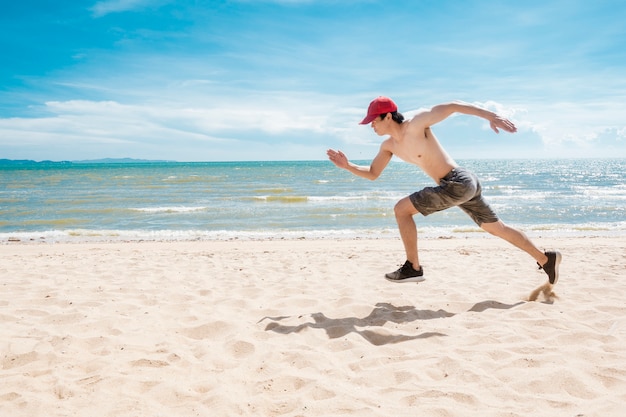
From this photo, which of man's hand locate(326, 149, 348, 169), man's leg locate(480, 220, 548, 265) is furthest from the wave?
man's leg locate(480, 220, 548, 265)

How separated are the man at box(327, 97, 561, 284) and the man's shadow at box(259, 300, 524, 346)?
0.41 metres

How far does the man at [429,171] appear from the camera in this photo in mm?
4082

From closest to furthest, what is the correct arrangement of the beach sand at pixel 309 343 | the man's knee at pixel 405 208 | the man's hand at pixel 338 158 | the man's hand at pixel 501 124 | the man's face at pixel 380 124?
the beach sand at pixel 309 343 < the man's hand at pixel 501 124 < the man's face at pixel 380 124 < the man's knee at pixel 405 208 < the man's hand at pixel 338 158

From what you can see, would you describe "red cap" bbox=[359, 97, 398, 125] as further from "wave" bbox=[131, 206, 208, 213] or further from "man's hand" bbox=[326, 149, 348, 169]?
"wave" bbox=[131, 206, 208, 213]

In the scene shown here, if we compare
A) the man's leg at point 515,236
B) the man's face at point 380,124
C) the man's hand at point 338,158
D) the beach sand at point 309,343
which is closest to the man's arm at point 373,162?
the man's hand at point 338,158

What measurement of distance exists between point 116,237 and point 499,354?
1052 centimetres

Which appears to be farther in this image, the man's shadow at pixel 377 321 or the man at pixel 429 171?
the man at pixel 429 171

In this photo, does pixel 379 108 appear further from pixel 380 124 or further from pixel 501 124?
pixel 501 124

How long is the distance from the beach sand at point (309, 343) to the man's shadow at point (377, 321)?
0.02 metres

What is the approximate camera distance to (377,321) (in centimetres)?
392

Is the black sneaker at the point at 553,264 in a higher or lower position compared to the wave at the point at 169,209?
higher

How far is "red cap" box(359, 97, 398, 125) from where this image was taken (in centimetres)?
416

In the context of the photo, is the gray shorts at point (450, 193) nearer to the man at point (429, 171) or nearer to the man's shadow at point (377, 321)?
the man at point (429, 171)

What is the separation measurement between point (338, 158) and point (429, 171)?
89cm
